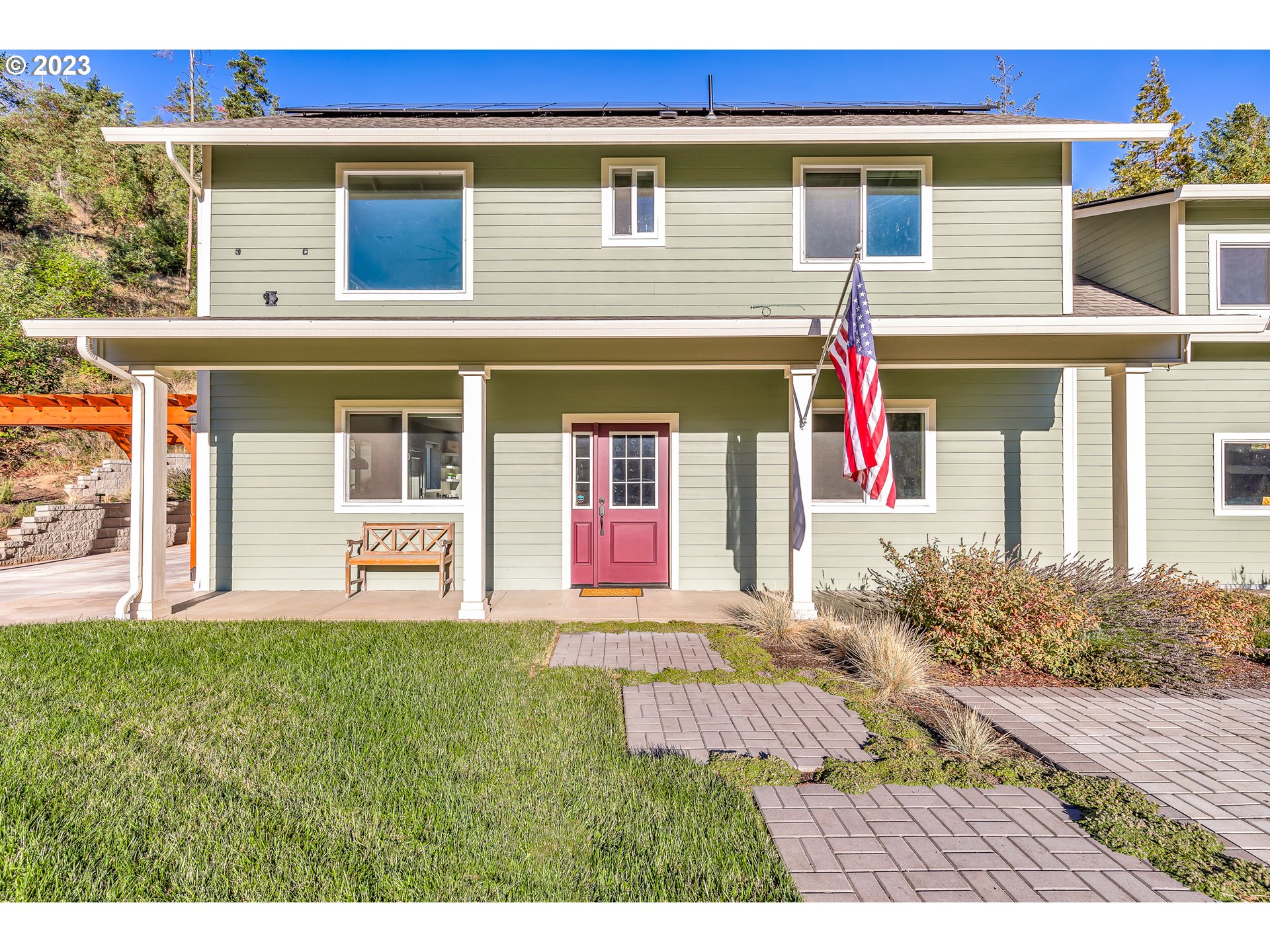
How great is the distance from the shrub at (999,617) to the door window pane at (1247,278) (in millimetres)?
5886

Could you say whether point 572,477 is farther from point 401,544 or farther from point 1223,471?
point 1223,471

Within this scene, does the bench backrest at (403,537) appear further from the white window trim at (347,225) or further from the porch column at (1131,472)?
the porch column at (1131,472)

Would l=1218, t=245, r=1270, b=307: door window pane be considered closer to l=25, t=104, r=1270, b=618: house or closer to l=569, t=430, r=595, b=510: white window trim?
l=25, t=104, r=1270, b=618: house

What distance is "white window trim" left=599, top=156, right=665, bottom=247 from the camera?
7.64 metres

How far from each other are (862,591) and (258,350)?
6.55 m

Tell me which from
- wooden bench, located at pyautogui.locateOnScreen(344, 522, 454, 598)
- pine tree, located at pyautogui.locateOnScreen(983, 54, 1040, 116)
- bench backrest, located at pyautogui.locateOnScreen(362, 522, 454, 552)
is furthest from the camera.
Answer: pine tree, located at pyautogui.locateOnScreen(983, 54, 1040, 116)

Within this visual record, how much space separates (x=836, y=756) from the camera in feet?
11.0

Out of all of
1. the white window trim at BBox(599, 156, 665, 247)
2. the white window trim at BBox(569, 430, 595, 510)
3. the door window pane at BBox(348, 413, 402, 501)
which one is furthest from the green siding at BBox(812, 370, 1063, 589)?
the door window pane at BBox(348, 413, 402, 501)

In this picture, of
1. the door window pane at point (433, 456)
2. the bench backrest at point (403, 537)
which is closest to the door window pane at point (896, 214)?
the door window pane at point (433, 456)

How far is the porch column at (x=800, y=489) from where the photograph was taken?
250 inches

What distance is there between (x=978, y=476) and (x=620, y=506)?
170 inches

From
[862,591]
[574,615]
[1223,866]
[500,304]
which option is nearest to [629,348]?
[500,304]

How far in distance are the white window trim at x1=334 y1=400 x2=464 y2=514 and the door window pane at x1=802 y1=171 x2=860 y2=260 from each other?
15.3 ft
